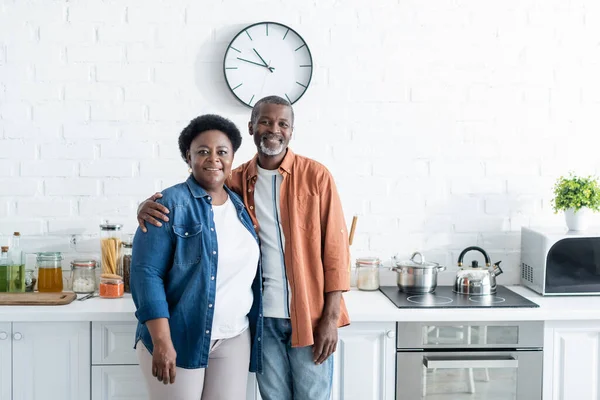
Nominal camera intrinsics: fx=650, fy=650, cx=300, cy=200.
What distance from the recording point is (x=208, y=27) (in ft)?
9.24

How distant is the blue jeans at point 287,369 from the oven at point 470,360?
0.43m

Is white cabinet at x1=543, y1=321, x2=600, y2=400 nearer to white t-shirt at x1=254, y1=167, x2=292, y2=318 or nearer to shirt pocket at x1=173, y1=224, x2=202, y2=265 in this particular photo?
white t-shirt at x1=254, y1=167, x2=292, y2=318

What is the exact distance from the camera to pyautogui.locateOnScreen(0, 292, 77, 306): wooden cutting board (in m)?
2.40

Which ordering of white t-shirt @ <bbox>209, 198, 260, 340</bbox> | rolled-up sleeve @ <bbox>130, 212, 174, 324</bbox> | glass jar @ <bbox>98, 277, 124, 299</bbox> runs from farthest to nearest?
glass jar @ <bbox>98, 277, 124, 299</bbox>
white t-shirt @ <bbox>209, 198, 260, 340</bbox>
rolled-up sleeve @ <bbox>130, 212, 174, 324</bbox>

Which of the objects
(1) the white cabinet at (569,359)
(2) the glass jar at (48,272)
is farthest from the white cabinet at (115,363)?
(1) the white cabinet at (569,359)

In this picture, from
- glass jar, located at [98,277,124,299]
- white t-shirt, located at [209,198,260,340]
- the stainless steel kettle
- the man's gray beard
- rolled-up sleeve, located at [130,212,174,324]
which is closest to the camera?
rolled-up sleeve, located at [130,212,174,324]

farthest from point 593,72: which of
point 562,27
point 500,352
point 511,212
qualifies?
point 500,352

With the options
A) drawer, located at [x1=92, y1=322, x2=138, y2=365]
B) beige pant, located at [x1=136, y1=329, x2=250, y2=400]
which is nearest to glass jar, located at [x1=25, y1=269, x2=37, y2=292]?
drawer, located at [x1=92, y1=322, x2=138, y2=365]

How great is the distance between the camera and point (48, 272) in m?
2.66

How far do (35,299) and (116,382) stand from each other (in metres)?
0.43

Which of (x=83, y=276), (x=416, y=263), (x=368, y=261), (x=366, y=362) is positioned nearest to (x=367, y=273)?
(x=368, y=261)

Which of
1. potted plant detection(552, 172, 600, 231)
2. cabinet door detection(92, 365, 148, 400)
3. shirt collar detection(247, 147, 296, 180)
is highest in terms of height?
shirt collar detection(247, 147, 296, 180)

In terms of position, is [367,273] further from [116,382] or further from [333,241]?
[116,382]

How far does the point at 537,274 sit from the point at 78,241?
1.98 meters
